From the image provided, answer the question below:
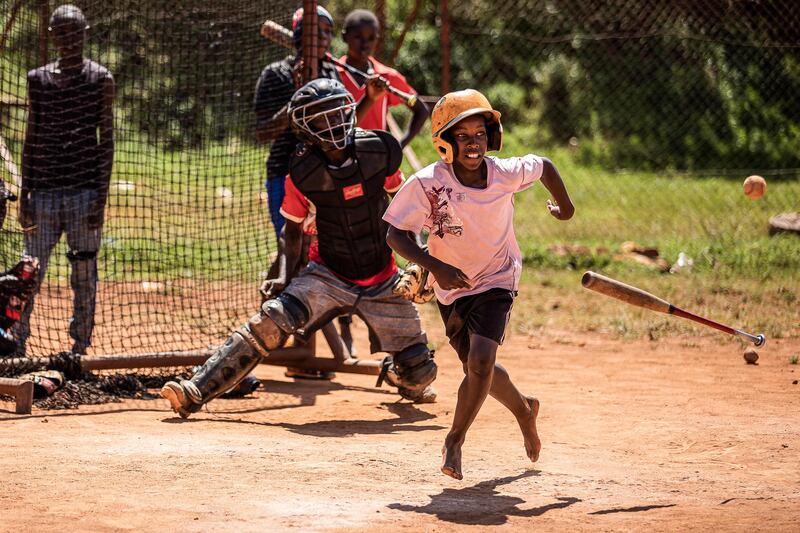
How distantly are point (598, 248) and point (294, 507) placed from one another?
8545 millimetres

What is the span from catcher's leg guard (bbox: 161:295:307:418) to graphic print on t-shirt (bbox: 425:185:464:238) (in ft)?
5.18

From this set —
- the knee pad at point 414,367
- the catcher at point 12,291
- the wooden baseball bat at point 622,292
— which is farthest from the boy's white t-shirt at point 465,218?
the catcher at point 12,291

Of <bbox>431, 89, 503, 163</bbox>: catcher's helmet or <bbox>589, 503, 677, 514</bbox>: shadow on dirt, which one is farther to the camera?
<bbox>431, 89, 503, 163</bbox>: catcher's helmet

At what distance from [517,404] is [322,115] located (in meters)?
2.23

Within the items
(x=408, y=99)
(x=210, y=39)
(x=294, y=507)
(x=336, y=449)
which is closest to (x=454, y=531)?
(x=294, y=507)

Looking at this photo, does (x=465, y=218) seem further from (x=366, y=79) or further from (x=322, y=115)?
(x=366, y=79)

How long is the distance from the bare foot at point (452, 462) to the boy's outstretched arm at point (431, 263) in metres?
0.74

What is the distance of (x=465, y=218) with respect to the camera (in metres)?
5.30

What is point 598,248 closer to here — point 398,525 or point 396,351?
point 396,351

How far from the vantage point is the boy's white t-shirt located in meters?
5.30

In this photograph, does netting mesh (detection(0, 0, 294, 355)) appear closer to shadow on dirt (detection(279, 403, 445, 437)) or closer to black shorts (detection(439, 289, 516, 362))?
shadow on dirt (detection(279, 403, 445, 437))

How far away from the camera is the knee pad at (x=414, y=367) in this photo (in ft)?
22.4

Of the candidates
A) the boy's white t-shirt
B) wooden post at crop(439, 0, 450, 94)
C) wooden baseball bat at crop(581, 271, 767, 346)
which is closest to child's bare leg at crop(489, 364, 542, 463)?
the boy's white t-shirt

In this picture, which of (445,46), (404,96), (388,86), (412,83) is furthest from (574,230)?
(412,83)
